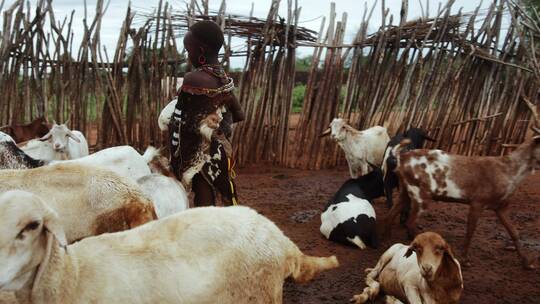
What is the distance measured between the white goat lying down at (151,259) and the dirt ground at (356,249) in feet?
6.33

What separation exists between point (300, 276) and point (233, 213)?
0.50 meters

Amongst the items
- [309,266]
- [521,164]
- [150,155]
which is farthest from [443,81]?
[309,266]

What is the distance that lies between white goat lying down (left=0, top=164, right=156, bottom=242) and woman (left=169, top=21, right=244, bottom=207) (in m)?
0.58

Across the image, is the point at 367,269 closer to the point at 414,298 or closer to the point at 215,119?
the point at 414,298

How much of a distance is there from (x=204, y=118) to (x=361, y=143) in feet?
15.3

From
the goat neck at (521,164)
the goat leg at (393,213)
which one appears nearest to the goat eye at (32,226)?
the goat leg at (393,213)

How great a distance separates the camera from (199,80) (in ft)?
12.9

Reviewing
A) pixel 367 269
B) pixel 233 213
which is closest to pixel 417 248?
pixel 367 269

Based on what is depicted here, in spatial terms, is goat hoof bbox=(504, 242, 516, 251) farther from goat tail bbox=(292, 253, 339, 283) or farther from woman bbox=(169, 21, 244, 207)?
→ goat tail bbox=(292, 253, 339, 283)

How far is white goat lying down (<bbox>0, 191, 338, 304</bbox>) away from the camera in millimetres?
2443

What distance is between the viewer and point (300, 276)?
10.00 ft

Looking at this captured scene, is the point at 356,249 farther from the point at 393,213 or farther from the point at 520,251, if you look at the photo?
the point at 520,251

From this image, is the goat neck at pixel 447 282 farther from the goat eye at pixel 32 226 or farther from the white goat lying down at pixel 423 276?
the goat eye at pixel 32 226

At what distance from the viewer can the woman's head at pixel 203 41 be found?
3.96 m
